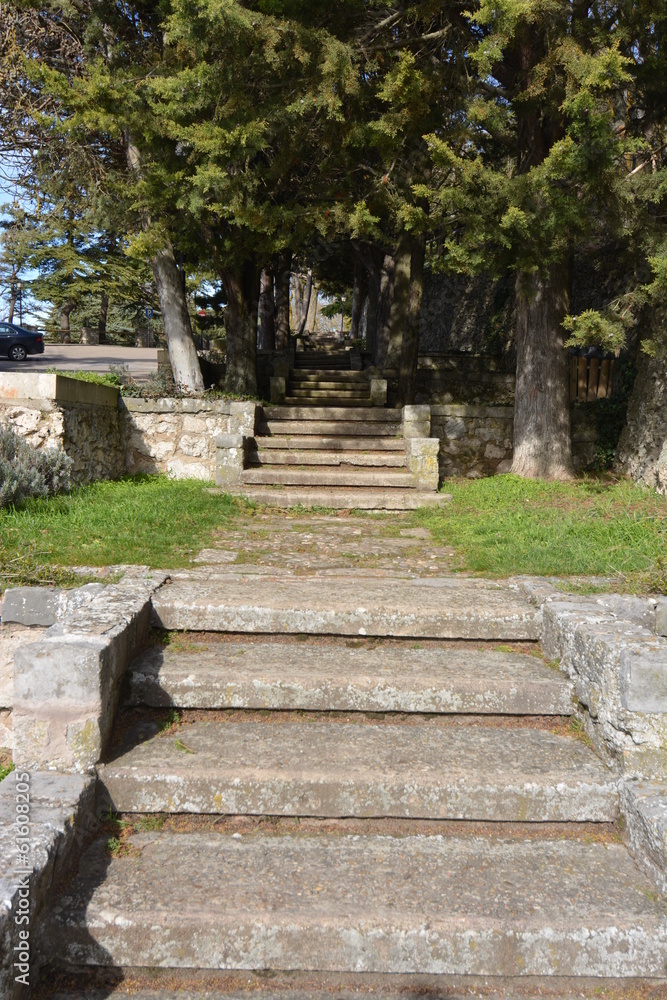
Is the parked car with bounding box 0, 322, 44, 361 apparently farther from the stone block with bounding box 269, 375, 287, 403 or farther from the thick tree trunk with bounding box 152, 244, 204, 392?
the thick tree trunk with bounding box 152, 244, 204, 392

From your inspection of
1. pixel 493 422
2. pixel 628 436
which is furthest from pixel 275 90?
pixel 628 436

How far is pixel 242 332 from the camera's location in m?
11.6

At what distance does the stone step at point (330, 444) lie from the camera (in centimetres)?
930

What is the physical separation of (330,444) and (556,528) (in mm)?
3981

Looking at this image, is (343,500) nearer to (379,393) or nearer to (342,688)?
(342,688)

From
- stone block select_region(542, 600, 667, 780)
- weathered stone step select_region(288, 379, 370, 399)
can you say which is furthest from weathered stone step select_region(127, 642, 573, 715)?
weathered stone step select_region(288, 379, 370, 399)

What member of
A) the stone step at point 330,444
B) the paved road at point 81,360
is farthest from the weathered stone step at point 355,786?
the paved road at point 81,360

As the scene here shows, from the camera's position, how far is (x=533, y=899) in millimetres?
2672

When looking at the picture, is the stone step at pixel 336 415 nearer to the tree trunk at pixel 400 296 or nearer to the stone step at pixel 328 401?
the stone step at pixel 328 401

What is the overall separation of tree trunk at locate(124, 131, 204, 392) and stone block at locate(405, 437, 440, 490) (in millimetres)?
4063

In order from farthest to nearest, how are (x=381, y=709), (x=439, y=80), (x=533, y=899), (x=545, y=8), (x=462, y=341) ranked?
(x=462, y=341), (x=439, y=80), (x=545, y=8), (x=381, y=709), (x=533, y=899)

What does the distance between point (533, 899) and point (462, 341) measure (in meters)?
19.5

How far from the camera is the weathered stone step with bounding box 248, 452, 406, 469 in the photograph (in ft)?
28.9

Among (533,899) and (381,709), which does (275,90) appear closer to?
(381,709)
